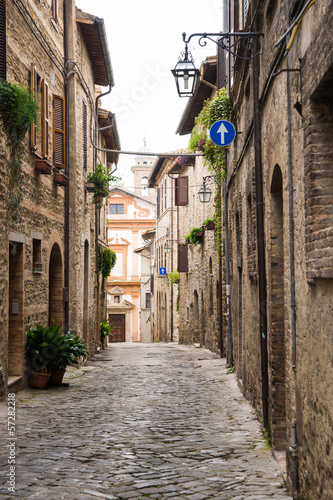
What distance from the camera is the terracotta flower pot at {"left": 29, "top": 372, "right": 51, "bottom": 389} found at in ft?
34.3

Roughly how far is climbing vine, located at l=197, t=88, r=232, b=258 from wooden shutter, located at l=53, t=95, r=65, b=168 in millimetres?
3019

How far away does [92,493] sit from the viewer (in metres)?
5.03

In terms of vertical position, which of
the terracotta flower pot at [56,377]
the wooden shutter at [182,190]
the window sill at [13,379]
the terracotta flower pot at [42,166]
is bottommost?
the terracotta flower pot at [56,377]

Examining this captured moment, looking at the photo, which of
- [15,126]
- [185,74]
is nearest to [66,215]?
[15,126]

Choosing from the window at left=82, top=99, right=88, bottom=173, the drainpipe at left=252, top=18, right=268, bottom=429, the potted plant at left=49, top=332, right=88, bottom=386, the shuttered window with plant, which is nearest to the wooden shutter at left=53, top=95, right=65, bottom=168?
the window at left=82, top=99, right=88, bottom=173

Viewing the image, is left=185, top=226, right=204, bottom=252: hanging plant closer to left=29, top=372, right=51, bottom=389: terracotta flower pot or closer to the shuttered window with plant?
left=29, top=372, right=51, bottom=389: terracotta flower pot

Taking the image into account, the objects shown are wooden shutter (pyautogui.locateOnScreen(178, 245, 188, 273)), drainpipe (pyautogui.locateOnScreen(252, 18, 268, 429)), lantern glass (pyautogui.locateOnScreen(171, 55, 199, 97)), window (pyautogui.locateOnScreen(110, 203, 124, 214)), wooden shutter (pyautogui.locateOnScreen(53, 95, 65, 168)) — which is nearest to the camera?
Result: drainpipe (pyautogui.locateOnScreen(252, 18, 268, 429))

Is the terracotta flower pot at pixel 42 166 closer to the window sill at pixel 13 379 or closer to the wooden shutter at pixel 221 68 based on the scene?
the window sill at pixel 13 379

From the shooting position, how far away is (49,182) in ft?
39.9

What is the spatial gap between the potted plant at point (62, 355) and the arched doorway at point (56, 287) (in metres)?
2.22

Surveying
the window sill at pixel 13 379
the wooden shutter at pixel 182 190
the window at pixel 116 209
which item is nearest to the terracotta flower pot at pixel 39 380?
the window sill at pixel 13 379

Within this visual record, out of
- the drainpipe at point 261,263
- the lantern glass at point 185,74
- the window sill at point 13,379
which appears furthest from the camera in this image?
the lantern glass at point 185,74

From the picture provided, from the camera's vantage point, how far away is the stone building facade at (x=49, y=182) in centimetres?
966

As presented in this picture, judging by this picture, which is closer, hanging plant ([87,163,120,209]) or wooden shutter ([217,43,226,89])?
wooden shutter ([217,43,226,89])
